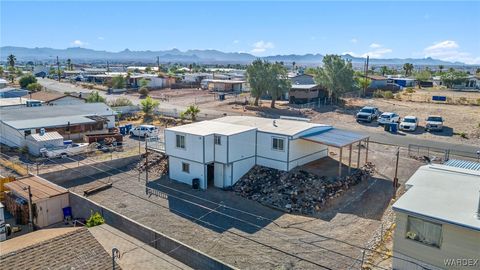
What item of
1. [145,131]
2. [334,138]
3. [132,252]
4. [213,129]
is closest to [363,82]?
[145,131]

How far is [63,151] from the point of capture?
3109 cm

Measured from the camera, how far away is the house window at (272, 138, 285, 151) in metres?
26.2

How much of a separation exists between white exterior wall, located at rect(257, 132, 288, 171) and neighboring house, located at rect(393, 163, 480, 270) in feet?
36.8

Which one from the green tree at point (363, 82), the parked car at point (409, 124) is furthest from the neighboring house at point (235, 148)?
the green tree at point (363, 82)

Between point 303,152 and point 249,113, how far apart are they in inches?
971

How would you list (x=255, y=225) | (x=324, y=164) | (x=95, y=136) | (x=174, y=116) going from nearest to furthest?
(x=255, y=225) < (x=324, y=164) < (x=95, y=136) < (x=174, y=116)

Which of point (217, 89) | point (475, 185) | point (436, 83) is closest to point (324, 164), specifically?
point (475, 185)

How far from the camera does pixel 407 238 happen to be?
13.7 meters

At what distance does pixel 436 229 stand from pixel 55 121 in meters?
34.1

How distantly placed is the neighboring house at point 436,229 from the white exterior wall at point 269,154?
11.2 meters

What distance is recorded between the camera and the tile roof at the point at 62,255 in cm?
1252

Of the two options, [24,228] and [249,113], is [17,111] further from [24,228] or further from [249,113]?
[249,113]

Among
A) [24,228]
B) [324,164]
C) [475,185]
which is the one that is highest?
[475,185]

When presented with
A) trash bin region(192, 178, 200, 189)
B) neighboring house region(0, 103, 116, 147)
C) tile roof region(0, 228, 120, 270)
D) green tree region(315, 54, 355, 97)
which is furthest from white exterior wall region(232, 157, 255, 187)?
green tree region(315, 54, 355, 97)
